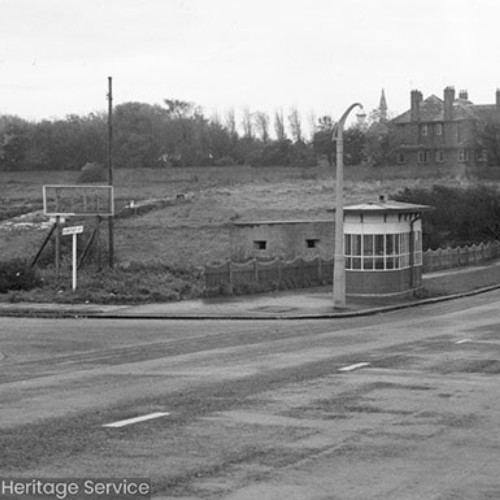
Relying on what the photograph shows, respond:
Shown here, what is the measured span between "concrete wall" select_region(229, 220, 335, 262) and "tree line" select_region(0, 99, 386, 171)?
71.2m

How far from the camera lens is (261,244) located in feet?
180

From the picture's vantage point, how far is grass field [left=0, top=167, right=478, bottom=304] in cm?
6850

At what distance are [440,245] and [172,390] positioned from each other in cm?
5424

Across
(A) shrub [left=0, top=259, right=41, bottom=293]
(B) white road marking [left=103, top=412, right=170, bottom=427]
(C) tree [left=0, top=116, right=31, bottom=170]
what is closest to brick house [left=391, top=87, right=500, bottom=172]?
(C) tree [left=0, top=116, right=31, bottom=170]

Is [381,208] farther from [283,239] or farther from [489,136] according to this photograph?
[489,136]

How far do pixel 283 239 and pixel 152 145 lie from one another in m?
88.5

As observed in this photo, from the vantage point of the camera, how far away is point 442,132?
12169 cm

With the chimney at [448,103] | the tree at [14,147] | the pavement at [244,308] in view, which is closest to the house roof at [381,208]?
the pavement at [244,308]

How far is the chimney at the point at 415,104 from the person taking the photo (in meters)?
124

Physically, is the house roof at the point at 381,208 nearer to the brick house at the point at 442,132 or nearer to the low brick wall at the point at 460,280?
the low brick wall at the point at 460,280

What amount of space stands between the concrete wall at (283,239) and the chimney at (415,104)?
237 ft

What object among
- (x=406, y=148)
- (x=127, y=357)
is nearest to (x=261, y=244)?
(x=127, y=357)

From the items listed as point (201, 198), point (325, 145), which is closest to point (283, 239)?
point (201, 198)

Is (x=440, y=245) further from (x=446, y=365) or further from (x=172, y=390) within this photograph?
(x=172, y=390)
